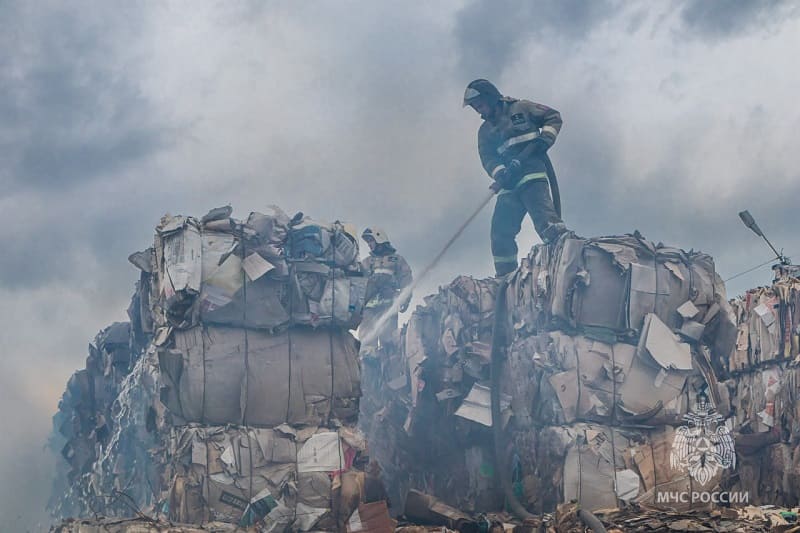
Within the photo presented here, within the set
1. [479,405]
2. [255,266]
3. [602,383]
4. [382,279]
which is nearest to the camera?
[255,266]

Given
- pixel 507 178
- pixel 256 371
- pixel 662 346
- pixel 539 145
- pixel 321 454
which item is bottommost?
pixel 321 454

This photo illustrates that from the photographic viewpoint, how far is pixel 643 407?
27.6 feet

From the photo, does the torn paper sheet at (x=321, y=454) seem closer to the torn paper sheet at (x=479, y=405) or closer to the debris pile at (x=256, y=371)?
the debris pile at (x=256, y=371)

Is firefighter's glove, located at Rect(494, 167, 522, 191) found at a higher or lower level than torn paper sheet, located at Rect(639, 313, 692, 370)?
higher

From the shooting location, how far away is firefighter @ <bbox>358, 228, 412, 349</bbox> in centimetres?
1229

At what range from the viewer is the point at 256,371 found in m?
8.03

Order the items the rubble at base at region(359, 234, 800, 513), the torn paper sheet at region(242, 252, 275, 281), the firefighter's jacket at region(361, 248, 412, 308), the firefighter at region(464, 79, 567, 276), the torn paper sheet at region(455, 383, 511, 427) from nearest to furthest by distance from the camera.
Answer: the torn paper sheet at region(242, 252, 275, 281) → the rubble at base at region(359, 234, 800, 513) → the torn paper sheet at region(455, 383, 511, 427) → the firefighter at region(464, 79, 567, 276) → the firefighter's jacket at region(361, 248, 412, 308)

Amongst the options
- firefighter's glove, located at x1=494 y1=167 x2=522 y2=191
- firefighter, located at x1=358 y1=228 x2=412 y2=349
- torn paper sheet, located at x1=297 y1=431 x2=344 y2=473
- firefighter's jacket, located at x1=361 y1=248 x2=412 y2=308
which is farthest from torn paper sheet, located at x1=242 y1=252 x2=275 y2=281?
firefighter's jacket, located at x1=361 y1=248 x2=412 y2=308

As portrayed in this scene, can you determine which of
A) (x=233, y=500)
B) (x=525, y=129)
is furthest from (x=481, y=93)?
(x=233, y=500)

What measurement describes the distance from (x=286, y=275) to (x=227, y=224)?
0.68 meters

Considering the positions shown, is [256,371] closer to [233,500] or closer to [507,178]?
[233,500]

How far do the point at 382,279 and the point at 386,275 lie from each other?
0.08m

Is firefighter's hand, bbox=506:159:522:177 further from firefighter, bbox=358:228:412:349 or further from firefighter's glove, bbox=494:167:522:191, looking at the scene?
firefighter, bbox=358:228:412:349

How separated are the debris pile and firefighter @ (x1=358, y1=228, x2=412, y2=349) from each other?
143 inches
